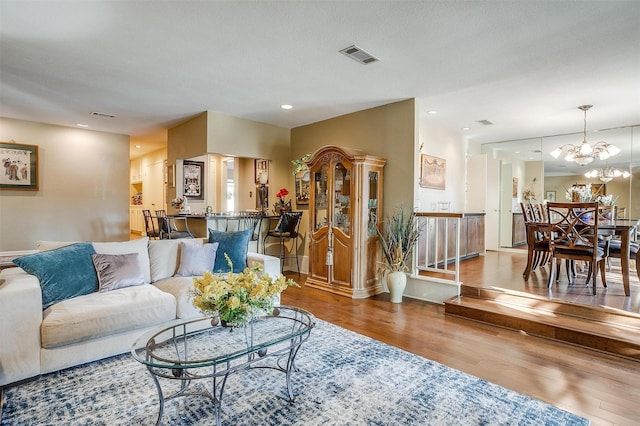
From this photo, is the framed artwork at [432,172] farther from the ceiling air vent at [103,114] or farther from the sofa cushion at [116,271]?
the ceiling air vent at [103,114]

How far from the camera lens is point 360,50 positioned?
3045 mm

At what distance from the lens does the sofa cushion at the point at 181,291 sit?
2.84 metres

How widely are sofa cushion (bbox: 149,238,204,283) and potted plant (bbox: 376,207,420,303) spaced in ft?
8.11

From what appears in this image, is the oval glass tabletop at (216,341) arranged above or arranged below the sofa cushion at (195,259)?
below

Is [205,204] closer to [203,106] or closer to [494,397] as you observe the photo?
[203,106]

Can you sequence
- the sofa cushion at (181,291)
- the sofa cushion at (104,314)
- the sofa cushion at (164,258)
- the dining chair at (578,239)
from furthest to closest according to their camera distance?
1. the dining chair at (578,239)
2. the sofa cushion at (164,258)
3. the sofa cushion at (181,291)
4. the sofa cushion at (104,314)

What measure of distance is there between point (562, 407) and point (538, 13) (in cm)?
268

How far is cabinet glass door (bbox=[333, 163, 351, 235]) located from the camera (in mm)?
4680

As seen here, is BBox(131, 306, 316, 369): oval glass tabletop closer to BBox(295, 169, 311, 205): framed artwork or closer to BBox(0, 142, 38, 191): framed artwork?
BBox(295, 169, 311, 205): framed artwork

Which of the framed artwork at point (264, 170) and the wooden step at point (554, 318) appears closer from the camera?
the wooden step at point (554, 318)

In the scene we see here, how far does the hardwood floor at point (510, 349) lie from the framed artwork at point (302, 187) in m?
1.83

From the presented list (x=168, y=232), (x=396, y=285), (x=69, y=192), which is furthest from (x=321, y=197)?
(x=69, y=192)

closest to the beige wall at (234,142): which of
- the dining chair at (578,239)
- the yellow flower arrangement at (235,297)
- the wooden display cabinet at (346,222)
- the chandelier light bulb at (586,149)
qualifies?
the wooden display cabinet at (346,222)

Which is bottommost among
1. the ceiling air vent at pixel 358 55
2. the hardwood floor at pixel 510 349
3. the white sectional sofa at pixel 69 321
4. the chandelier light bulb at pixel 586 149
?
the hardwood floor at pixel 510 349
